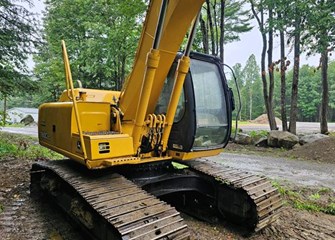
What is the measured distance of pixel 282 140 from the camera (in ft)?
39.5

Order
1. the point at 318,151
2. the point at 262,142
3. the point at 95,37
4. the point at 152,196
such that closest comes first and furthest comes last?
the point at 152,196
the point at 318,151
the point at 262,142
the point at 95,37

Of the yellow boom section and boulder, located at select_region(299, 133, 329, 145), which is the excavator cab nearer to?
the yellow boom section

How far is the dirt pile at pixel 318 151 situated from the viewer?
973cm

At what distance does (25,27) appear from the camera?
29.3 feet

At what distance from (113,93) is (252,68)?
65.8 meters

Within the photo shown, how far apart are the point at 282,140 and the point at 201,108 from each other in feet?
29.4

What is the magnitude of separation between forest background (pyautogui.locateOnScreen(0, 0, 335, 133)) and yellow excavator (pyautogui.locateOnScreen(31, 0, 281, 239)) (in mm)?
2191

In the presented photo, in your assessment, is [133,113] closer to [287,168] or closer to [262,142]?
[287,168]

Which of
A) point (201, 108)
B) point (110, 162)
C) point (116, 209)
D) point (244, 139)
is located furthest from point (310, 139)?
point (116, 209)

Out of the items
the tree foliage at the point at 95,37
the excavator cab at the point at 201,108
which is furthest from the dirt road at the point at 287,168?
the tree foliage at the point at 95,37

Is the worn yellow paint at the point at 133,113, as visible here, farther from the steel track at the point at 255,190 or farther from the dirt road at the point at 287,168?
the dirt road at the point at 287,168

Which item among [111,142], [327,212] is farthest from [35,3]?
[327,212]

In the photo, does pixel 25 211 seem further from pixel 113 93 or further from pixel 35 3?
pixel 35 3

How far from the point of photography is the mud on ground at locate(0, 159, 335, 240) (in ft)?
12.2
